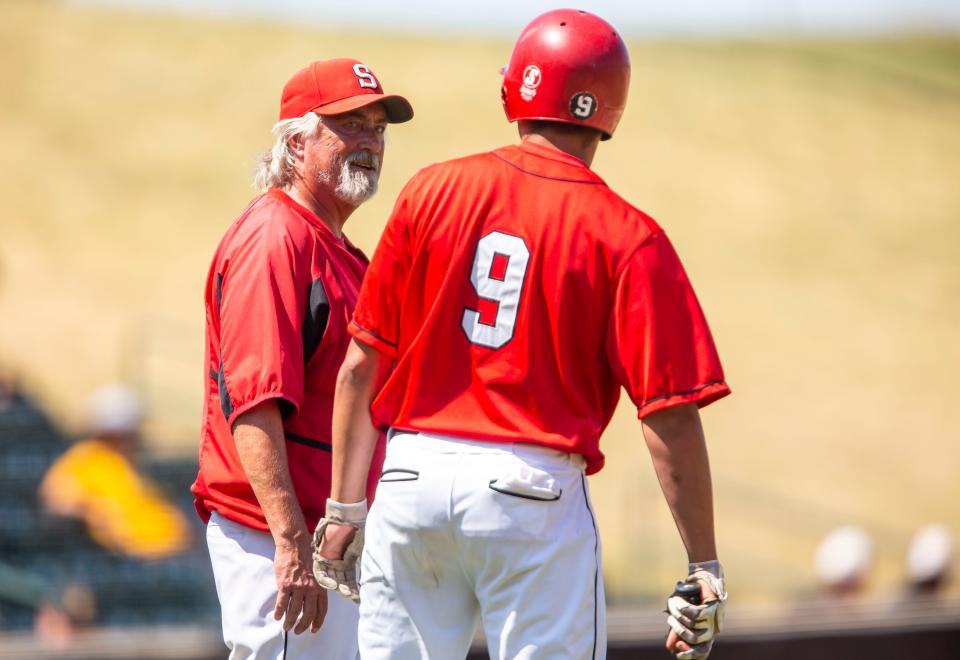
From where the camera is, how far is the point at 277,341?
3.53 m

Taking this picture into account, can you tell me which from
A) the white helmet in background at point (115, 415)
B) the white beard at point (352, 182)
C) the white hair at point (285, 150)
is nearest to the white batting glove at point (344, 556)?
the white beard at point (352, 182)

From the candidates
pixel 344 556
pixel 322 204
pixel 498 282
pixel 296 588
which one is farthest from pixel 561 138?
pixel 296 588

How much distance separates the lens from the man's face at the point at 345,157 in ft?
12.8

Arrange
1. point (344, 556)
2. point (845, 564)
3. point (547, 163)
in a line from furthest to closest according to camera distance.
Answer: point (845, 564) → point (344, 556) → point (547, 163)

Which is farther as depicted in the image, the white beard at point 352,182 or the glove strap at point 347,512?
the white beard at point 352,182

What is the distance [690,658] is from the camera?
3.18 meters

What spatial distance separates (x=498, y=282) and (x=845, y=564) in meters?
7.28

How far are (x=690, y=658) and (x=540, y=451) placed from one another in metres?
0.60

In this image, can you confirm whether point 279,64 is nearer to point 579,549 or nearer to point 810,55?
point 810,55

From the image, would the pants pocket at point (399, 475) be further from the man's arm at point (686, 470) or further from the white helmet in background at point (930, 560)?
the white helmet in background at point (930, 560)

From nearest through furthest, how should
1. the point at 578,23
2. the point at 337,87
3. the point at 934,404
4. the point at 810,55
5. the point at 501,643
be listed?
1. the point at 501,643
2. the point at 578,23
3. the point at 337,87
4. the point at 934,404
5. the point at 810,55

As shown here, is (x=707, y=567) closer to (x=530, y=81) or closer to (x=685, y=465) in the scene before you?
(x=685, y=465)

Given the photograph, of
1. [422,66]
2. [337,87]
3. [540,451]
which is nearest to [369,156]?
[337,87]

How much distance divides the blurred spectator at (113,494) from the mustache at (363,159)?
21.4 ft
